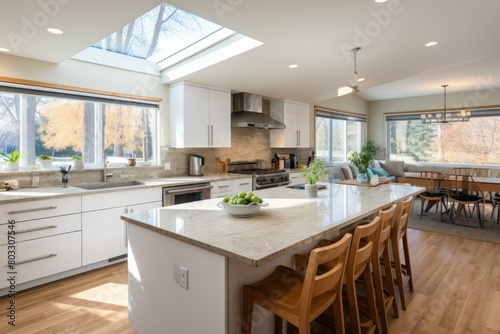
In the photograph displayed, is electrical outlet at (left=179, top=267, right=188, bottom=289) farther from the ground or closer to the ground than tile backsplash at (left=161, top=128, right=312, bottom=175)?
closer to the ground

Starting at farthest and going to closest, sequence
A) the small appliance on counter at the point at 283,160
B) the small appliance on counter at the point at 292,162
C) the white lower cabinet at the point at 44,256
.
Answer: the small appliance on counter at the point at 292,162, the small appliance on counter at the point at 283,160, the white lower cabinet at the point at 44,256

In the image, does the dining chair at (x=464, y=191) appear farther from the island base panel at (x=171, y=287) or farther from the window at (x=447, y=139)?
the island base panel at (x=171, y=287)

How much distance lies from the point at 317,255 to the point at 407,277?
1982 millimetres

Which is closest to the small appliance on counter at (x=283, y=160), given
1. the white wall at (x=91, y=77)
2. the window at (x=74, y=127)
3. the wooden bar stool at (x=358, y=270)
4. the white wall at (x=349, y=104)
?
the white wall at (x=349, y=104)

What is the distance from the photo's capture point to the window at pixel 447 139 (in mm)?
7184

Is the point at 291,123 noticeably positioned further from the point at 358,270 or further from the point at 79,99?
the point at 358,270

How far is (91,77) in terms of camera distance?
3.66 metres

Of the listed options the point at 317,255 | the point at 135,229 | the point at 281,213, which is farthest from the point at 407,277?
the point at 135,229

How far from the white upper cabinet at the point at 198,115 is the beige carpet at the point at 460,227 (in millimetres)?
3659

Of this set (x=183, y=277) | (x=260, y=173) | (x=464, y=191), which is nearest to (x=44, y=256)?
(x=183, y=277)

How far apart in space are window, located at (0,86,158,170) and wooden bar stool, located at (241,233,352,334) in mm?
3065

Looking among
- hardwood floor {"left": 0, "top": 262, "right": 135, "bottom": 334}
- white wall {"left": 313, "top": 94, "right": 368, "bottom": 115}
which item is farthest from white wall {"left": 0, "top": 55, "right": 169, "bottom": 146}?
white wall {"left": 313, "top": 94, "right": 368, "bottom": 115}

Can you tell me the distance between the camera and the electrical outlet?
1.60m

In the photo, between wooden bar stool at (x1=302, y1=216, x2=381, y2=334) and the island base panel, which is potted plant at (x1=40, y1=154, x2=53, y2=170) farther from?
wooden bar stool at (x1=302, y1=216, x2=381, y2=334)
